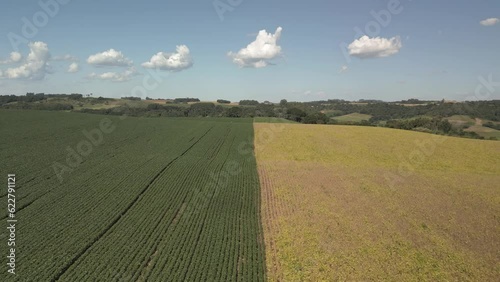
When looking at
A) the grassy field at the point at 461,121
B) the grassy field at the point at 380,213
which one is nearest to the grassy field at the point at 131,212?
the grassy field at the point at 380,213

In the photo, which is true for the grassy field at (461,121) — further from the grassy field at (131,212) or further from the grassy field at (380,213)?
the grassy field at (131,212)

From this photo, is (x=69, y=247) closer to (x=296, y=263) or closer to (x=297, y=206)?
(x=296, y=263)

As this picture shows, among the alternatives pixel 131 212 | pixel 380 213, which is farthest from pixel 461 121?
pixel 131 212

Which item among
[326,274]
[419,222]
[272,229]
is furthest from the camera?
[419,222]

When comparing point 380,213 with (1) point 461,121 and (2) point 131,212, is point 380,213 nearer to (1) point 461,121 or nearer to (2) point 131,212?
(2) point 131,212

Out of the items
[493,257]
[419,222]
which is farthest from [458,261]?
[419,222]

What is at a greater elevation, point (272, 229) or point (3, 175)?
point (3, 175)
